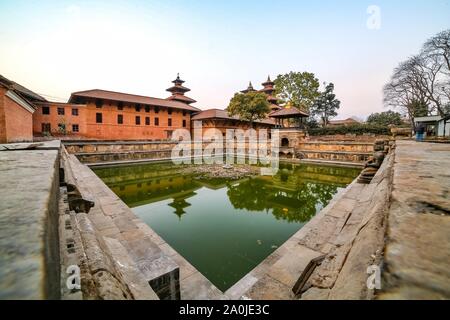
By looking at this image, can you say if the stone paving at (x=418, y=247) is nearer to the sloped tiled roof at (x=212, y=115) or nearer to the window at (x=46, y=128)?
the sloped tiled roof at (x=212, y=115)

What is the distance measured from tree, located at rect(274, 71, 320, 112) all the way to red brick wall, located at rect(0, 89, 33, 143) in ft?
87.2

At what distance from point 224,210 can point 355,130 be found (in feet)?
75.4

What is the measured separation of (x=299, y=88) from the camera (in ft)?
87.6

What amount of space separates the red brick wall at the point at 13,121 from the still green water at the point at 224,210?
5.26 meters

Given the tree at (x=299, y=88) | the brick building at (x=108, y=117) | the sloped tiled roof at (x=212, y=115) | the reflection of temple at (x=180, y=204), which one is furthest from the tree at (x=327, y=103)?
the reflection of temple at (x=180, y=204)

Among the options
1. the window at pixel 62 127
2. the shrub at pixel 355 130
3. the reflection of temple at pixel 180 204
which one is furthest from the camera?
the shrub at pixel 355 130

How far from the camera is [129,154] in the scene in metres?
17.3

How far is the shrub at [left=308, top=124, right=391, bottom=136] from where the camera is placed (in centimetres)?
2214

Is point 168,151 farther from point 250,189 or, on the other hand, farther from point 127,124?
point 250,189

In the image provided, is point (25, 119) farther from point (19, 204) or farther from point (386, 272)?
point (386, 272)

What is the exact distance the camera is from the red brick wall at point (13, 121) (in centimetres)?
1037

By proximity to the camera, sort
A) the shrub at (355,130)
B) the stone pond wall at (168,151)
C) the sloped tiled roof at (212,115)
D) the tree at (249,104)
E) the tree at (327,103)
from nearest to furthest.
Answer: the stone pond wall at (168,151)
the shrub at (355,130)
the tree at (249,104)
the sloped tiled roof at (212,115)
the tree at (327,103)
